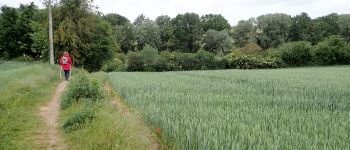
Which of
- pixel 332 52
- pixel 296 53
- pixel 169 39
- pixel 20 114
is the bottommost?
pixel 20 114

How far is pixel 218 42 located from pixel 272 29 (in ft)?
46.3

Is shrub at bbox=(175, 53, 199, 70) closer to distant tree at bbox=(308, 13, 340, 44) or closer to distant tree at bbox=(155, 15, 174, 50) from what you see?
distant tree at bbox=(155, 15, 174, 50)

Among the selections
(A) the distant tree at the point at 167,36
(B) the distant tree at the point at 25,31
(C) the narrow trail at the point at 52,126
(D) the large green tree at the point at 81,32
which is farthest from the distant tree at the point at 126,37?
(C) the narrow trail at the point at 52,126

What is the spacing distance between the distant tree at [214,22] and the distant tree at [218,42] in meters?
18.2

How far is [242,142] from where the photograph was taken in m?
5.43

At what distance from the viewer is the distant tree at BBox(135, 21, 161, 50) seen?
320ft

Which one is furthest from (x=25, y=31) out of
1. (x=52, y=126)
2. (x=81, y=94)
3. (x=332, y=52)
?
(x=332, y=52)

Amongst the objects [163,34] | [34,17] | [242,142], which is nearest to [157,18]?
[163,34]

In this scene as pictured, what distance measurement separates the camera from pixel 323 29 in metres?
100

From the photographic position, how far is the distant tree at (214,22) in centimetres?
11994

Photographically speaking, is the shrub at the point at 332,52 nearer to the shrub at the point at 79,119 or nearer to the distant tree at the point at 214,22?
the distant tree at the point at 214,22

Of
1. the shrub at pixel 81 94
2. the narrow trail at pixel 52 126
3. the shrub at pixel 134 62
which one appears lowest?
the narrow trail at pixel 52 126

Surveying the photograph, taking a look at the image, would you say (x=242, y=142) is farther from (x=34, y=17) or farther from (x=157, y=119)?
(x=34, y=17)

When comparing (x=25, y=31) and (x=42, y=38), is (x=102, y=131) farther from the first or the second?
(x=25, y=31)
